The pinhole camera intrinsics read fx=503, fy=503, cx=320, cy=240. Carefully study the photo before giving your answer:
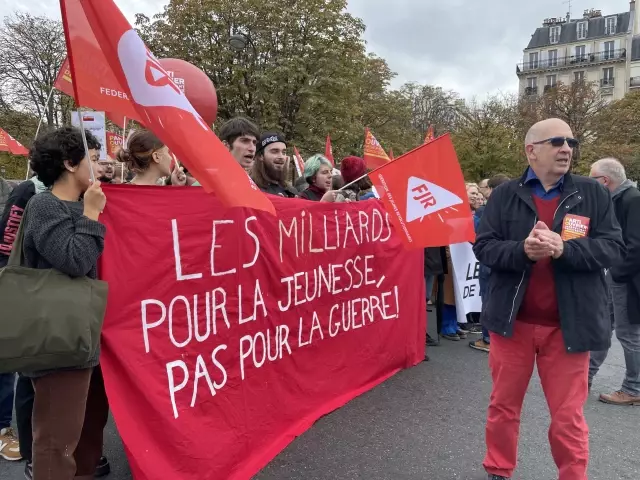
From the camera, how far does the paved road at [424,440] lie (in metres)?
2.97

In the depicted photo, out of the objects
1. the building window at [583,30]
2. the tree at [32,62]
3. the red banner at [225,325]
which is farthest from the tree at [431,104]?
the red banner at [225,325]

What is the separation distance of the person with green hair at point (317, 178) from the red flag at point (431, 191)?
2.04ft

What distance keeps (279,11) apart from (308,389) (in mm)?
21813

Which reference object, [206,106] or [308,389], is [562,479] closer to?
[308,389]

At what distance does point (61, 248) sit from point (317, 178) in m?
2.79

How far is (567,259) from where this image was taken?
95.4 inches

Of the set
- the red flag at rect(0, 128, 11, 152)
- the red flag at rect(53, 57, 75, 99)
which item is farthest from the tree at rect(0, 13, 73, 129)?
the red flag at rect(53, 57, 75, 99)

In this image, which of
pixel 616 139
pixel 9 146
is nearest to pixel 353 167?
pixel 9 146

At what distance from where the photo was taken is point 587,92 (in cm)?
2998

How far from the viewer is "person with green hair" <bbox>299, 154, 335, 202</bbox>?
177 inches

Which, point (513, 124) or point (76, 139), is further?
point (513, 124)

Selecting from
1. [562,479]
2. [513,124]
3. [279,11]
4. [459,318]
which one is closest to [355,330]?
[562,479]

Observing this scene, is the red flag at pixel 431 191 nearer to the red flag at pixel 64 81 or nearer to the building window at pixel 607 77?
the red flag at pixel 64 81

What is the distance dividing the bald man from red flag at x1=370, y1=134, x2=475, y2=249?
1.20 meters
